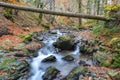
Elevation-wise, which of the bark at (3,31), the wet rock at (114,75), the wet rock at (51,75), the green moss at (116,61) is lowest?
the wet rock at (51,75)

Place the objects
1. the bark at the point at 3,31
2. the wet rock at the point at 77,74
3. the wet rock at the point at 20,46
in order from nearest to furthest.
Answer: the wet rock at the point at 77,74
the wet rock at the point at 20,46
the bark at the point at 3,31

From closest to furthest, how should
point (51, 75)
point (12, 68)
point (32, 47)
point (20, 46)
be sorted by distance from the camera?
point (51, 75) < point (12, 68) < point (20, 46) < point (32, 47)

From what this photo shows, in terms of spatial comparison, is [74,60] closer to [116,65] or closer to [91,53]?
[91,53]

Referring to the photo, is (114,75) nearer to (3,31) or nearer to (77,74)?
(77,74)

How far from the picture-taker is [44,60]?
11.5m

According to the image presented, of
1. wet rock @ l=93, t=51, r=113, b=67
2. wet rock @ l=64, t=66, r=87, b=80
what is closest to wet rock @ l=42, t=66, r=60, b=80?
wet rock @ l=64, t=66, r=87, b=80

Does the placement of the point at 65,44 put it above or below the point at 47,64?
above

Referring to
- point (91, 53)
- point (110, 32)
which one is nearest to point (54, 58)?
point (91, 53)

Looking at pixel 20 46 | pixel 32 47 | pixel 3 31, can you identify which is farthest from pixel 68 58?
pixel 3 31

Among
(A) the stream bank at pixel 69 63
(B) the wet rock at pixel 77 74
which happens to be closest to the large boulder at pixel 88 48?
(A) the stream bank at pixel 69 63

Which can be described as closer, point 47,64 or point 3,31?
point 47,64

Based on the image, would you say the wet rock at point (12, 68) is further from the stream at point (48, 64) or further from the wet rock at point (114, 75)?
the wet rock at point (114, 75)

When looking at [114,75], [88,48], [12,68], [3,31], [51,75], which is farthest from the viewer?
[3,31]

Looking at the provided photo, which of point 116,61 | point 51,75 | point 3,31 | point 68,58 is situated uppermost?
point 3,31
